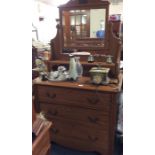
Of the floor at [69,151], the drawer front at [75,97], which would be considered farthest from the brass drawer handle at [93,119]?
the floor at [69,151]

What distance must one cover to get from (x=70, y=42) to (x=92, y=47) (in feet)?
0.84

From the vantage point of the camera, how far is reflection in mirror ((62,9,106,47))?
73.5 inches

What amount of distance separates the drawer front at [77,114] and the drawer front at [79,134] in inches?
2.3

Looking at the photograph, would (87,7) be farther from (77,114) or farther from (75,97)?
(77,114)

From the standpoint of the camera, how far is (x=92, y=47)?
1929 mm

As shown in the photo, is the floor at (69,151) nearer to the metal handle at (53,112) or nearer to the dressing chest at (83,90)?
the dressing chest at (83,90)

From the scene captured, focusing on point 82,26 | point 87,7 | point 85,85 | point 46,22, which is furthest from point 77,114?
point 46,22

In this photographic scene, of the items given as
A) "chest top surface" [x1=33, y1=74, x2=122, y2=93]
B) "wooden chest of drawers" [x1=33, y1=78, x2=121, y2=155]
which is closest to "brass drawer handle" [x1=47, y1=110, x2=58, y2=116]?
"wooden chest of drawers" [x1=33, y1=78, x2=121, y2=155]

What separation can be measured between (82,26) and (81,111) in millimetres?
890

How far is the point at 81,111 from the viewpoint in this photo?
1.68 metres

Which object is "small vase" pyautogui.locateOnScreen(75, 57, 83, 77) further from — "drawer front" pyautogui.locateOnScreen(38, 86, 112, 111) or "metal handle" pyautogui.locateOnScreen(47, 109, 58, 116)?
"metal handle" pyautogui.locateOnScreen(47, 109, 58, 116)

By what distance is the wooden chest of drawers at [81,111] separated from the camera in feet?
5.15
